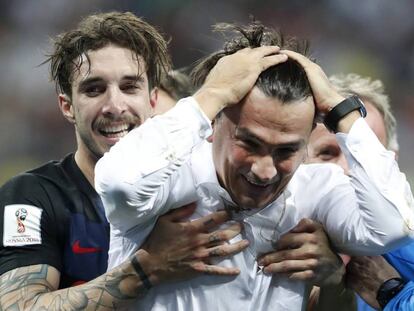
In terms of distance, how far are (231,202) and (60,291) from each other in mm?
711

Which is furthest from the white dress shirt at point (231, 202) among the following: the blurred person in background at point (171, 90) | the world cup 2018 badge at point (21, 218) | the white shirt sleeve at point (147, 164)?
the blurred person in background at point (171, 90)

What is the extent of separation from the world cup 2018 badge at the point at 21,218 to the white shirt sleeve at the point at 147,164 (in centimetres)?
64

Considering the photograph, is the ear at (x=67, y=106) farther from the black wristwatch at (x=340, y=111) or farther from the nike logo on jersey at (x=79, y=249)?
the black wristwatch at (x=340, y=111)

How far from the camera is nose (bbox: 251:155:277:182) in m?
2.50

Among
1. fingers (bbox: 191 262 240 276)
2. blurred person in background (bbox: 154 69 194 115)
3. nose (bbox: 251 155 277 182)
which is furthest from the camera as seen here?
blurred person in background (bbox: 154 69 194 115)

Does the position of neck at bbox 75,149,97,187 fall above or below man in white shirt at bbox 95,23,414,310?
below

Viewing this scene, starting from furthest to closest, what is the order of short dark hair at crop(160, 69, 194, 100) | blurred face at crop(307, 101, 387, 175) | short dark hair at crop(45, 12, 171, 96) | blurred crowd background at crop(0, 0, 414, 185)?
blurred crowd background at crop(0, 0, 414, 185)
short dark hair at crop(160, 69, 194, 100)
blurred face at crop(307, 101, 387, 175)
short dark hair at crop(45, 12, 171, 96)

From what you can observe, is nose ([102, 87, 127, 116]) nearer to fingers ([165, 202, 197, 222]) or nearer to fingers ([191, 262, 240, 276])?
fingers ([165, 202, 197, 222])

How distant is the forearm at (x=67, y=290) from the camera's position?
2.72 metres

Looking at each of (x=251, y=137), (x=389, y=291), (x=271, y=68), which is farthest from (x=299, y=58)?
(x=389, y=291)

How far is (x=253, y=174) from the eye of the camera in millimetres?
2512

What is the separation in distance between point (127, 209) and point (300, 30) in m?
5.37

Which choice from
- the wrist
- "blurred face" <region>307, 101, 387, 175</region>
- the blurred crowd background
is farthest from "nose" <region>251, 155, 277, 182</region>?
the blurred crowd background

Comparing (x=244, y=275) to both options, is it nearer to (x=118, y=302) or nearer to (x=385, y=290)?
(x=118, y=302)
